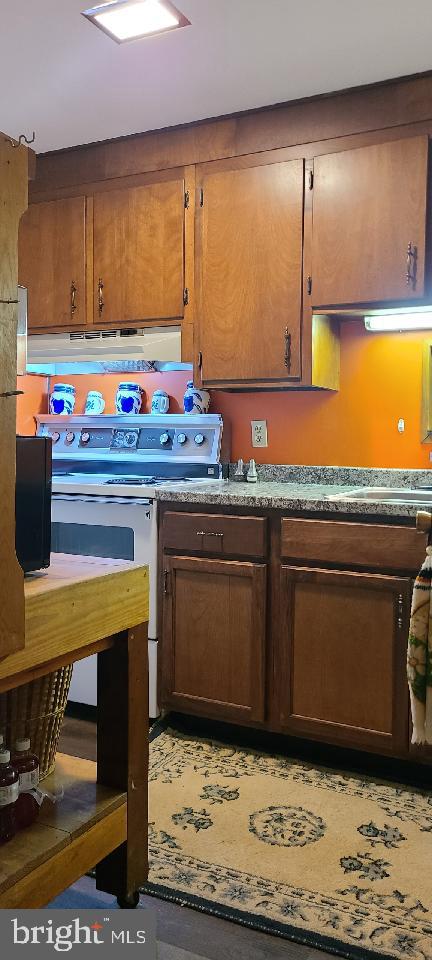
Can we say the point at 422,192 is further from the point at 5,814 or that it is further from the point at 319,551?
the point at 5,814

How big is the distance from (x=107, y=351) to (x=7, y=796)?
7.59ft

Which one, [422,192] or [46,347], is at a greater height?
[422,192]

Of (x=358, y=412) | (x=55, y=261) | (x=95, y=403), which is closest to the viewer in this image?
(x=358, y=412)

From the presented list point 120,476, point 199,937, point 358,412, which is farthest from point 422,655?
point 120,476

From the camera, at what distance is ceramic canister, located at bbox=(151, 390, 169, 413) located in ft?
11.3

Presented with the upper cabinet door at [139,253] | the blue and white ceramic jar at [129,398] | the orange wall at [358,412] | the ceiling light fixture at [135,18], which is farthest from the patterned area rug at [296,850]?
the ceiling light fixture at [135,18]

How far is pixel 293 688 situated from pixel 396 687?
36cm

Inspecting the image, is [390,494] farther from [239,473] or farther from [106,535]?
[106,535]

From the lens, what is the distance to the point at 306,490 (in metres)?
2.86

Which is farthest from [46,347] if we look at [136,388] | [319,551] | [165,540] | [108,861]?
[108,861]

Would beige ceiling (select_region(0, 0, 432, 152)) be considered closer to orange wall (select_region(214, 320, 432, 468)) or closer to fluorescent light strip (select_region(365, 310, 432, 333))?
fluorescent light strip (select_region(365, 310, 432, 333))

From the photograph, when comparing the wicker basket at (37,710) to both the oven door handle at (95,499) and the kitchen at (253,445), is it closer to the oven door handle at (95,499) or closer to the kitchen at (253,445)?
the kitchen at (253,445)

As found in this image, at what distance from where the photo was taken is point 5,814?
4.32ft

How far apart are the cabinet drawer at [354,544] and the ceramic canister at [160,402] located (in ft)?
3.69
